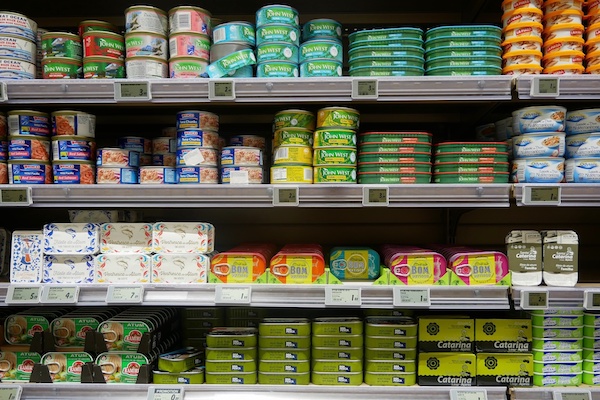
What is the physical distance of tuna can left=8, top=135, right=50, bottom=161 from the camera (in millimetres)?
1763

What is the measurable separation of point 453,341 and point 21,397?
1.76 meters

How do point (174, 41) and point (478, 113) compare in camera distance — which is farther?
point (478, 113)

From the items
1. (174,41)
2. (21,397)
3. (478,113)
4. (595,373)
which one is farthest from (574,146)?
(21,397)

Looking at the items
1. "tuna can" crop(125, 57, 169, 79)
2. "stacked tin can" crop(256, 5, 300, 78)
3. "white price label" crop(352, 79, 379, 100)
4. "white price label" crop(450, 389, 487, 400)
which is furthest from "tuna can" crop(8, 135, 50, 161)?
"white price label" crop(450, 389, 487, 400)

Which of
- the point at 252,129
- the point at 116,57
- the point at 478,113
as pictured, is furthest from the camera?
the point at 252,129

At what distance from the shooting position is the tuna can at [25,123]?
5.80 ft

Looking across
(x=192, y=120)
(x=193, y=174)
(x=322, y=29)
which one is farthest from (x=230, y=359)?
(x=322, y=29)

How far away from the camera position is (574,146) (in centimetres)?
176

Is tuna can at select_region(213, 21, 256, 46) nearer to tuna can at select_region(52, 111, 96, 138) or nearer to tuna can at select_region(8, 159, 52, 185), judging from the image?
tuna can at select_region(52, 111, 96, 138)

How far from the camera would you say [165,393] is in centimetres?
170

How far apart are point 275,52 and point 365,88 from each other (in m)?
0.39

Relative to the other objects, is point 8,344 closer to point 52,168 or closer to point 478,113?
point 52,168

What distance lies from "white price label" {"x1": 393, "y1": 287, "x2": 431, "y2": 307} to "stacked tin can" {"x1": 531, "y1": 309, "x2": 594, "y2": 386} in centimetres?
48

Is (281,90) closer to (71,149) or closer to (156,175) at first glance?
(156,175)
